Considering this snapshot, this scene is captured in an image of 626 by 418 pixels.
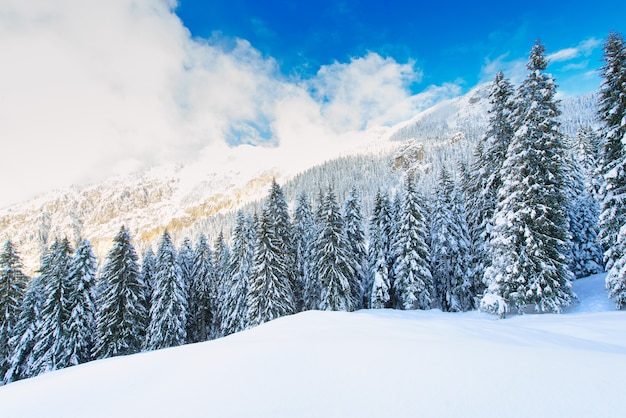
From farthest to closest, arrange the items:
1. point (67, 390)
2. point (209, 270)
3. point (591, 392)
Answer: point (209, 270) < point (67, 390) < point (591, 392)

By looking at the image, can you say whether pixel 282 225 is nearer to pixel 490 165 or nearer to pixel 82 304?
pixel 82 304

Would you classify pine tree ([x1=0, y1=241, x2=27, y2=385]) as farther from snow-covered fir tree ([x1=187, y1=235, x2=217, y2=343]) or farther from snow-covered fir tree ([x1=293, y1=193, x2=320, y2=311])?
snow-covered fir tree ([x1=293, y1=193, x2=320, y2=311])

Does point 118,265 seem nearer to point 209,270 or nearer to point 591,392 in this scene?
point 209,270

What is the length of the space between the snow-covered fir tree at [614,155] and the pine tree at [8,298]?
141 ft

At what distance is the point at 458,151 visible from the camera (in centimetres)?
15138

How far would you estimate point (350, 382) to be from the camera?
436 centimetres

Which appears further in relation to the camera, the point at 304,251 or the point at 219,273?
the point at 219,273

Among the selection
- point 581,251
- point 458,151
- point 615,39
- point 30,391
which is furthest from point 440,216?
point 458,151

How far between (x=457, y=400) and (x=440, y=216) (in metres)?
28.6

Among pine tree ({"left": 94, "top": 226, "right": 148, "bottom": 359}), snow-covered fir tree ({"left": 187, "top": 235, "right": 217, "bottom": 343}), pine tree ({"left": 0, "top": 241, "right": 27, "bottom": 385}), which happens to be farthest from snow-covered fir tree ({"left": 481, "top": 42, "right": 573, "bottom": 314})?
pine tree ({"left": 0, "top": 241, "right": 27, "bottom": 385})

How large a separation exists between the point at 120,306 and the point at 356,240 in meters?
23.1

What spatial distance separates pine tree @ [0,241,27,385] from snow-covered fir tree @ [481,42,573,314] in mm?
37507

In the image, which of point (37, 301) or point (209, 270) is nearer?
point (37, 301)

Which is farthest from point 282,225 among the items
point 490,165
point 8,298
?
point 8,298
